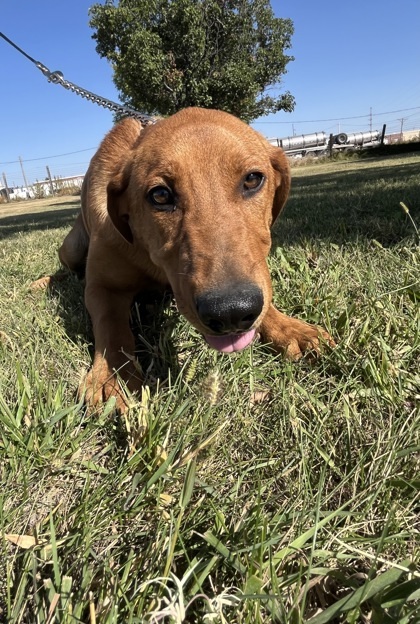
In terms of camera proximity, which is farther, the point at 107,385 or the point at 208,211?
the point at 208,211

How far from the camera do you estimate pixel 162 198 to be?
194 cm

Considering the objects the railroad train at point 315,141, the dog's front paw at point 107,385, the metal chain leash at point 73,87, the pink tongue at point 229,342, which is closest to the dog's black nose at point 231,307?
the pink tongue at point 229,342

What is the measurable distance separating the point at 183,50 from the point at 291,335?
891 inches

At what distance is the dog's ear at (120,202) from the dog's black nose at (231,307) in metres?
1.05

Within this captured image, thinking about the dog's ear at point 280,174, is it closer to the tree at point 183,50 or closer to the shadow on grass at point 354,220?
the shadow on grass at point 354,220

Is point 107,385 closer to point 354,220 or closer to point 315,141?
point 354,220

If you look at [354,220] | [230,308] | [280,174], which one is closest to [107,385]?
[230,308]

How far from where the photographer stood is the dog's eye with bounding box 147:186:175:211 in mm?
1915

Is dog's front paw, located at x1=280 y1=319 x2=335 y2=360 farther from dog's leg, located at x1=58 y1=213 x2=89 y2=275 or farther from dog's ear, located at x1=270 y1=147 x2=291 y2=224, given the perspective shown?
dog's leg, located at x1=58 y1=213 x2=89 y2=275

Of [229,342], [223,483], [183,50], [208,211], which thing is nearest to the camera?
[223,483]

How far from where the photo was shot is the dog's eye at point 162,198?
6.28 ft

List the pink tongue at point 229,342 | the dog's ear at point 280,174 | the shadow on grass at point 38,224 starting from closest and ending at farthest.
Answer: the pink tongue at point 229,342
the dog's ear at point 280,174
the shadow on grass at point 38,224

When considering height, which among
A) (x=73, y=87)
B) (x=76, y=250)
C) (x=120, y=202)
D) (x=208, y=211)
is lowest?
(x=76, y=250)

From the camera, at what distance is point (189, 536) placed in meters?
1.01
